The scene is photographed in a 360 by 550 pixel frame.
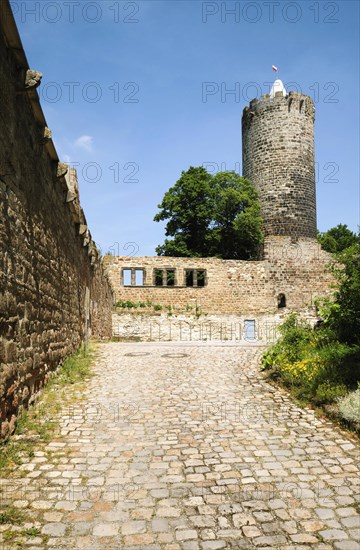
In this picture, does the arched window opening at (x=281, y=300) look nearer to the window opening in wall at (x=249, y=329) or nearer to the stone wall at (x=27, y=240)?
the window opening in wall at (x=249, y=329)

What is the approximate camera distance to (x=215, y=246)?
3050 centimetres

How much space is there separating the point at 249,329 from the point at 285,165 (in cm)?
1314

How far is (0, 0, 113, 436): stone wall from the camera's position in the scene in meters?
4.85

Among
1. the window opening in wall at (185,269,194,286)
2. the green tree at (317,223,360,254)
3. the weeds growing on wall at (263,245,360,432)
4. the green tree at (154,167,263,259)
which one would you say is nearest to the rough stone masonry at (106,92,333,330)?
the window opening in wall at (185,269,194,286)

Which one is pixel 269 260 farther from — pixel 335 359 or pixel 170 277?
pixel 335 359

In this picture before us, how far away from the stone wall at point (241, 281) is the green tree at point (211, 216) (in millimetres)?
2326

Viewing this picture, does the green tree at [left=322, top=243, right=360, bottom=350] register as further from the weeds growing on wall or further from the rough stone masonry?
the rough stone masonry

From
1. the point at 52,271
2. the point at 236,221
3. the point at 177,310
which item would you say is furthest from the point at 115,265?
the point at 52,271

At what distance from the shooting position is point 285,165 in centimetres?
3178

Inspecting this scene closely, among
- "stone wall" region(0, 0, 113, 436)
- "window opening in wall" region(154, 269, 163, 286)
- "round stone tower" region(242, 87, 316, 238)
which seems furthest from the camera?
"round stone tower" region(242, 87, 316, 238)

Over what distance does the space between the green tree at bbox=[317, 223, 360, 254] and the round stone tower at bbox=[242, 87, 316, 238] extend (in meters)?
7.38

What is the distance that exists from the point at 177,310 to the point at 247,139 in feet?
50.9

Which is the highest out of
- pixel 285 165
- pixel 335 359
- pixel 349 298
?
pixel 285 165

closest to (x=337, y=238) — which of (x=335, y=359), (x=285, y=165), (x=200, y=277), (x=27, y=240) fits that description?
(x=285, y=165)
